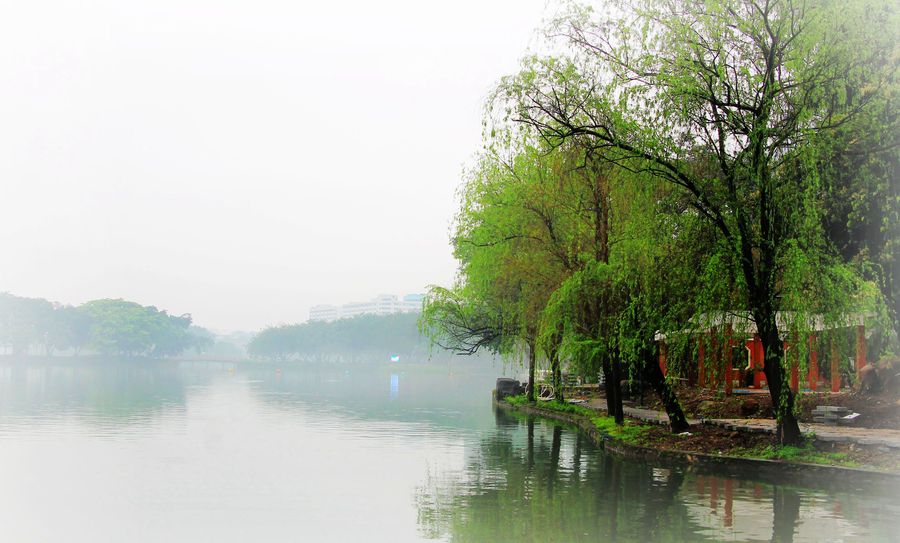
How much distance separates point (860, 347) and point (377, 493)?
62.5ft

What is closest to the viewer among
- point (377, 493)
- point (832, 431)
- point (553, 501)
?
point (553, 501)

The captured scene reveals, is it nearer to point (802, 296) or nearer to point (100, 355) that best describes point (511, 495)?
point (802, 296)

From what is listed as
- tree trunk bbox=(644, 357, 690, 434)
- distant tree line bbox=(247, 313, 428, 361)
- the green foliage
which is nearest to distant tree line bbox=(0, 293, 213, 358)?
distant tree line bbox=(247, 313, 428, 361)

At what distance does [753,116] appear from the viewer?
19.6 metres

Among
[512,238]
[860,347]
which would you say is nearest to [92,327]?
[512,238]

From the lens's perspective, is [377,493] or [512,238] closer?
[377,493]

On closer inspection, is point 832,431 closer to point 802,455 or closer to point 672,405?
point 672,405

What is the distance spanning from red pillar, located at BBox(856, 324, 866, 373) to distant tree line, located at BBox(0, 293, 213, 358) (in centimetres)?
15059

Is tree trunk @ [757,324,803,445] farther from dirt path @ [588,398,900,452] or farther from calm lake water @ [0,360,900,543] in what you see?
calm lake water @ [0,360,900,543]

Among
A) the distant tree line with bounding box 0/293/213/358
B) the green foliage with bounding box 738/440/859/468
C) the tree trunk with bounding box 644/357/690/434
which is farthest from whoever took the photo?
the distant tree line with bounding box 0/293/213/358

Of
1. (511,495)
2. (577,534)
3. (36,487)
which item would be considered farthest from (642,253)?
(36,487)

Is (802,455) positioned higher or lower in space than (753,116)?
lower

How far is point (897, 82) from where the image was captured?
1869 centimetres

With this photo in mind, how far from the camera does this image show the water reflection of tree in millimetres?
12859
